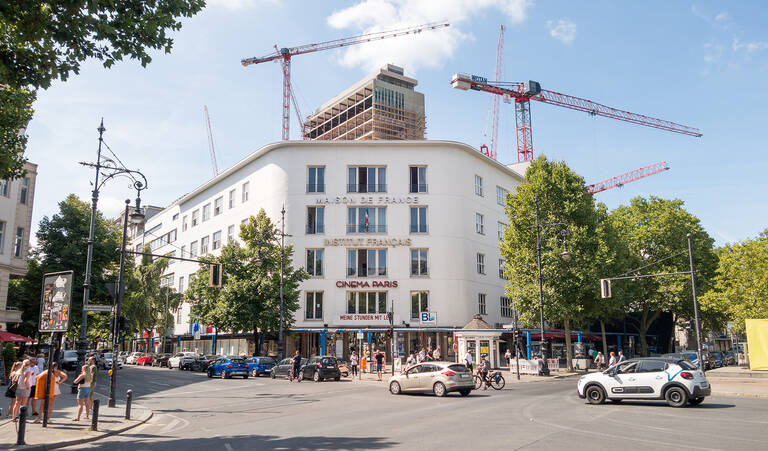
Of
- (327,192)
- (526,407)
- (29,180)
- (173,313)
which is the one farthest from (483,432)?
(173,313)

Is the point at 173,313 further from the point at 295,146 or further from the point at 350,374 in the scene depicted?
the point at 350,374

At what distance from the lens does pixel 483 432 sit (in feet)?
39.2

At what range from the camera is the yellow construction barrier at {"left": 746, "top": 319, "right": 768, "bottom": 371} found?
2803 centimetres

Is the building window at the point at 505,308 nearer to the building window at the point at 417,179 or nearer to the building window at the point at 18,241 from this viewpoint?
the building window at the point at 417,179

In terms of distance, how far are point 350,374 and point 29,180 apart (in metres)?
24.5

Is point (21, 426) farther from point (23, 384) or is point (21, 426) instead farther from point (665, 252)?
point (665, 252)

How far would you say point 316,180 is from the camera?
162 ft

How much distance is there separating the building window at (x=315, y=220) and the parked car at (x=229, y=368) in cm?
1480

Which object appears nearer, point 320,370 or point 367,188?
point 320,370

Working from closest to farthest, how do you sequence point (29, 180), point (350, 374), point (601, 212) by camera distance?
1. point (29, 180)
2. point (350, 374)
3. point (601, 212)

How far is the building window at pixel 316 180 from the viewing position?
49.1 meters

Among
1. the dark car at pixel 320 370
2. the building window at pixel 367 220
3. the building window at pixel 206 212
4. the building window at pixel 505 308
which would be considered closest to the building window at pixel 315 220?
the building window at pixel 367 220

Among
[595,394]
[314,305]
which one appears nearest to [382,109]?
[314,305]

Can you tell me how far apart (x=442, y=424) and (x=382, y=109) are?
411 ft
